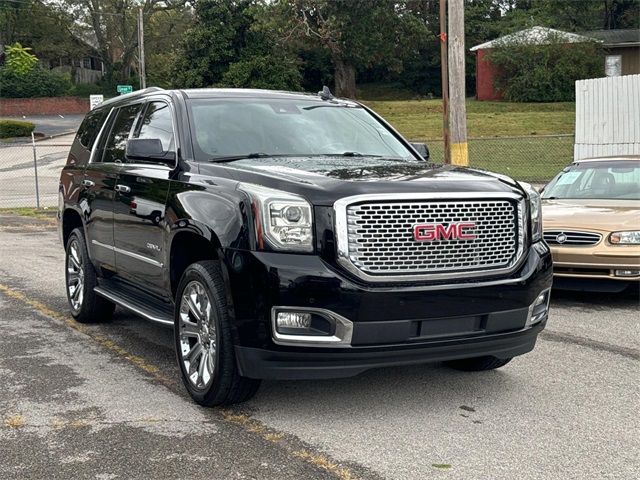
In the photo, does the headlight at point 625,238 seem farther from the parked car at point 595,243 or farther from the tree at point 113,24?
the tree at point 113,24

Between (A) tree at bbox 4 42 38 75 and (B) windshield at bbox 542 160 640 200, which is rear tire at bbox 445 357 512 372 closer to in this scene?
(B) windshield at bbox 542 160 640 200

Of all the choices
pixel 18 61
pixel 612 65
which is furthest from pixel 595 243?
pixel 18 61

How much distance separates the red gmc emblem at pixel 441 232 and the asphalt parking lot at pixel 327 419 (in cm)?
106

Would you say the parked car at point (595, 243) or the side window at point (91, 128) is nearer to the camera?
the side window at point (91, 128)

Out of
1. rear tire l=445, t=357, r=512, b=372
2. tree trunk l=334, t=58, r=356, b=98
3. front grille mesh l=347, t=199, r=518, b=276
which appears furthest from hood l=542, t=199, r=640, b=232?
tree trunk l=334, t=58, r=356, b=98

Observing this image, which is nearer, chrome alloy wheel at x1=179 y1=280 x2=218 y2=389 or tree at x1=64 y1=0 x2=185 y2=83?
chrome alloy wheel at x1=179 y1=280 x2=218 y2=389

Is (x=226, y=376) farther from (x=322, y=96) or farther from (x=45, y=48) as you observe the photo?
(x=45, y=48)

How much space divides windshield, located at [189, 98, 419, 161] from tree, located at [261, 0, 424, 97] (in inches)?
1612

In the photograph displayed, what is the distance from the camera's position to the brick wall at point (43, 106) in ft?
187

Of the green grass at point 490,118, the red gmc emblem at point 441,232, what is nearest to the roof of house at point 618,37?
the green grass at point 490,118

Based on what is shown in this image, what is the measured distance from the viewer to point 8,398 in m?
5.36

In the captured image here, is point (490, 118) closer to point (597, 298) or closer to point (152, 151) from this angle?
point (597, 298)

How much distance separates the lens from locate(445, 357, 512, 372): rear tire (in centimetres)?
585

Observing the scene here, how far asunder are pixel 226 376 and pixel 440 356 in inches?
48.1
